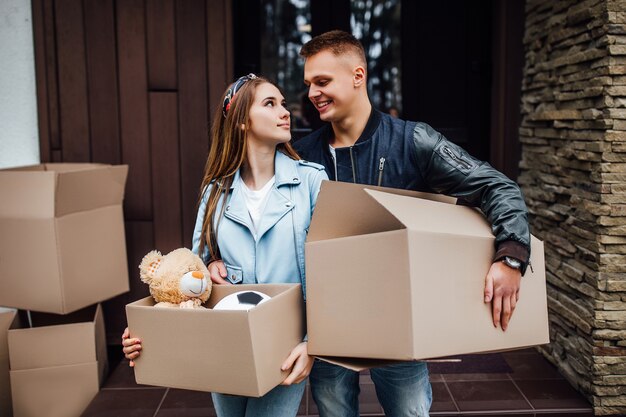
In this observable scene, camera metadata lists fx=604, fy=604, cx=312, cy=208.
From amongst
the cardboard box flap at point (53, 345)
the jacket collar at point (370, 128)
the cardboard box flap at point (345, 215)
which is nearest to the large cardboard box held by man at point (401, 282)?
the cardboard box flap at point (345, 215)

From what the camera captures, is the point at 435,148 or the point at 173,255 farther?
the point at 435,148

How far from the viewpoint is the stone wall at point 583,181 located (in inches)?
107

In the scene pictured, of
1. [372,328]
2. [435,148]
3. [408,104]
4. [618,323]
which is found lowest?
[618,323]

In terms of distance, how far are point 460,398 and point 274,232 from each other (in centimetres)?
165

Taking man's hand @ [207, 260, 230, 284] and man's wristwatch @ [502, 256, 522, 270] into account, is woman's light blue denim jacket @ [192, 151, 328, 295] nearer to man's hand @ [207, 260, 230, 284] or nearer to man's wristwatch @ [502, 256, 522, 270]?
man's hand @ [207, 260, 230, 284]

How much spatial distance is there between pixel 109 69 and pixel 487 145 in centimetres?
233

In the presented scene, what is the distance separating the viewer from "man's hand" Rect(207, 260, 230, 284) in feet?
6.31

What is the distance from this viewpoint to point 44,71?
344 centimetres

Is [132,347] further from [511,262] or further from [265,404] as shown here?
[511,262]

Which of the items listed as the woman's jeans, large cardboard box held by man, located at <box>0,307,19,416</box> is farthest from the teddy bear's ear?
large cardboard box held by man, located at <box>0,307,19,416</box>

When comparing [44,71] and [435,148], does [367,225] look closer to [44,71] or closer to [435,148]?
[435,148]

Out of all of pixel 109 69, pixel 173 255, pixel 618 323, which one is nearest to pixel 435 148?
pixel 173 255

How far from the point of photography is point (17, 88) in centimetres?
345

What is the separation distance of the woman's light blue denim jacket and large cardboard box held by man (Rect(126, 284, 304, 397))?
191 millimetres
